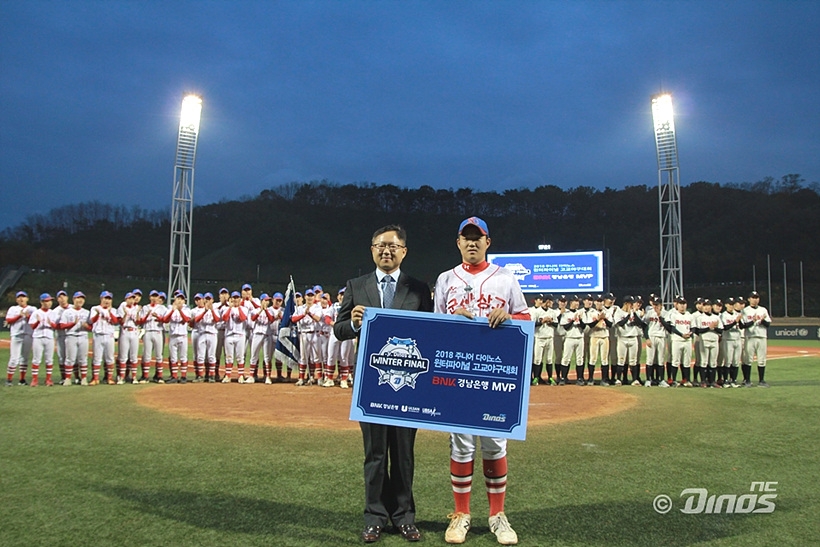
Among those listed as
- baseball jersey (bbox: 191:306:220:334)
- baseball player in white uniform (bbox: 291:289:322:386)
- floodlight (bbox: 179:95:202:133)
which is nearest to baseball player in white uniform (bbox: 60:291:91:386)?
baseball jersey (bbox: 191:306:220:334)

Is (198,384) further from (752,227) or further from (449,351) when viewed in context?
(752,227)

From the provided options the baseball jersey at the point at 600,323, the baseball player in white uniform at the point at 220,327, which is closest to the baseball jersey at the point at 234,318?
the baseball player in white uniform at the point at 220,327

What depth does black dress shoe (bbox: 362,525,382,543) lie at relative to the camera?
12.6 ft

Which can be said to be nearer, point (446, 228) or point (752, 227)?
point (752, 227)

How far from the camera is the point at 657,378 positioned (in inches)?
543

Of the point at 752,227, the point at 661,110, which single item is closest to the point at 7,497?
the point at 661,110

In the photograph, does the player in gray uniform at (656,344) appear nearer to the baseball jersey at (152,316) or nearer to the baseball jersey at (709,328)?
the baseball jersey at (709,328)

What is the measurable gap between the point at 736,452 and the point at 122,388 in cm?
1049

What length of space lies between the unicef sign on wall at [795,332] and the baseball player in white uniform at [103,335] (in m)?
31.7

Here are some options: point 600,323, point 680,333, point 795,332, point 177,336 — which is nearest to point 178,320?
point 177,336

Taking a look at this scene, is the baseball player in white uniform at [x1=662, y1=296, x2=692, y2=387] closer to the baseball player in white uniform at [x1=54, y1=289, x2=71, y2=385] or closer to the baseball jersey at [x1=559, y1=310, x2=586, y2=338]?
the baseball jersey at [x1=559, y1=310, x2=586, y2=338]

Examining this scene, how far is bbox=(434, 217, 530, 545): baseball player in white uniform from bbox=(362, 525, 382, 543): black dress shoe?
0.44 metres

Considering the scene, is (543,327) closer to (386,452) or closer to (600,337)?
(600,337)

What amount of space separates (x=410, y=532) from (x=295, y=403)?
652cm
